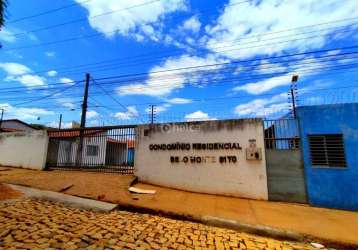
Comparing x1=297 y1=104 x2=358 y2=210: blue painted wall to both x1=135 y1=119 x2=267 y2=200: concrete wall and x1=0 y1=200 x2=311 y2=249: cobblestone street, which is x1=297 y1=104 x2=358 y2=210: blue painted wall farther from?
x1=0 y1=200 x2=311 y2=249: cobblestone street

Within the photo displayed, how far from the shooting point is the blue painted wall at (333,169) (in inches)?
269

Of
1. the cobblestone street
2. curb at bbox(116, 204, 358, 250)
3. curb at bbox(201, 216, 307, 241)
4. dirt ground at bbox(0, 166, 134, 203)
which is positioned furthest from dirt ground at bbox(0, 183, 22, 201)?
curb at bbox(201, 216, 307, 241)

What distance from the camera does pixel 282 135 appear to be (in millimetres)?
7898

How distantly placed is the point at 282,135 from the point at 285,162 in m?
1.00

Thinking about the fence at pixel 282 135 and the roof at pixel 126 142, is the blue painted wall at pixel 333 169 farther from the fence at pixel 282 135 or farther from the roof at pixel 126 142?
the roof at pixel 126 142

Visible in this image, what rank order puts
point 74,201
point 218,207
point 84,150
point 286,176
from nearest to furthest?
point 74,201
point 218,207
point 286,176
point 84,150

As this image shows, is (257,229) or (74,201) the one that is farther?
(74,201)

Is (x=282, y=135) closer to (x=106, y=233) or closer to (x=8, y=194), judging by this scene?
(x=106, y=233)

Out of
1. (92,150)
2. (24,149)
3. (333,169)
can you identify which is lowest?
(333,169)

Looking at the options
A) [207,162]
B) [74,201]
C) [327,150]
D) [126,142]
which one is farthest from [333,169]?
[126,142]

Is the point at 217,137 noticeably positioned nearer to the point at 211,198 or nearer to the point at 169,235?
the point at 211,198

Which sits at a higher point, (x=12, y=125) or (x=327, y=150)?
(x=12, y=125)

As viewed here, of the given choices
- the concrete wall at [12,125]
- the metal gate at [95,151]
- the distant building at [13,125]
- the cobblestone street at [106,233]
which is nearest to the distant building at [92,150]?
the metal gate at [95,151]

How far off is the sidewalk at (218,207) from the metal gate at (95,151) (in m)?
1.19
